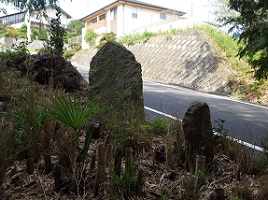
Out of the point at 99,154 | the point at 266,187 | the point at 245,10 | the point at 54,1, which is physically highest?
the point at 54,1

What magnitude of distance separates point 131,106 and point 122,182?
1906mm

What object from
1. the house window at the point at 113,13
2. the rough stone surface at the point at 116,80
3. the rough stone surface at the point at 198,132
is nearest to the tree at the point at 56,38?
the rough stone surface at the point at 116,80

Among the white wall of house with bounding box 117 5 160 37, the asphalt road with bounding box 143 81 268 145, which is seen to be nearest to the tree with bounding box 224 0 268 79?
the asphalt road with bounding box 143 81 268 145

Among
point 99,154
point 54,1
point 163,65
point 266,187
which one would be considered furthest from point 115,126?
point 163,65

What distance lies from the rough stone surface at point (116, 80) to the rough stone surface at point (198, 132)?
1.17 meters

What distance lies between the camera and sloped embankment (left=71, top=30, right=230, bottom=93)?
584 inches

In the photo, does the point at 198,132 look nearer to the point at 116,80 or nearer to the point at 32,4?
the point at 116,80

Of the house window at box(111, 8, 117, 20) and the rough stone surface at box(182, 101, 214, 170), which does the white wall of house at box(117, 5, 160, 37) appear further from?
the rough stone surface at box(182, 101, 214, 170)

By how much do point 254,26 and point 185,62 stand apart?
11.5 m

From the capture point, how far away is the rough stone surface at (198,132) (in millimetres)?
3342

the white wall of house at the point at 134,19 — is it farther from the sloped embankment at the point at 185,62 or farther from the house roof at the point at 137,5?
the sloped embankment at the point at 185,62

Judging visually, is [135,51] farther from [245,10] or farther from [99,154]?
[99,154]

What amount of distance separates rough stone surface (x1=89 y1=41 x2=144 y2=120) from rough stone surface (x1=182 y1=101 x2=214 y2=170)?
3.85ft

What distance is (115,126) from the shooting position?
365cm
